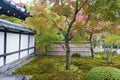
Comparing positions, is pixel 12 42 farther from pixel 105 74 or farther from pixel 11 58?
pixel 105 74

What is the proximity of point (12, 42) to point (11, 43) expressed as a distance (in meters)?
0.18

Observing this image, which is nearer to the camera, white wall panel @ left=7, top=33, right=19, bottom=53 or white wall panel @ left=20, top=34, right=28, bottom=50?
white wall panel @ left=7, top=33, right=19, bottom=53

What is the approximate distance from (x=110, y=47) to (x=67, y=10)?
4.55m

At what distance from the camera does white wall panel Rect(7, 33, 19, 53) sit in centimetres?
1055

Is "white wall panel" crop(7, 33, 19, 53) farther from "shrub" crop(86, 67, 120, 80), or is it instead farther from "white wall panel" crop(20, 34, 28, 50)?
"shrub" crop(86, 67, 120, 80)

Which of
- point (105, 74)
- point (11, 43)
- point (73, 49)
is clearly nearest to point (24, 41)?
point (11, 43)

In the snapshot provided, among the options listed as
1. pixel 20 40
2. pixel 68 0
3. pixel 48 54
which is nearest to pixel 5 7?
pixel 68 0

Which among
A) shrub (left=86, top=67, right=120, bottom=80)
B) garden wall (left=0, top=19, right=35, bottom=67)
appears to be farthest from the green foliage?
garden wall (left=0, top=19, right=35, bottom=67)

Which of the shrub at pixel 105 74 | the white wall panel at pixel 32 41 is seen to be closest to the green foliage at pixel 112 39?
the shrub at pixel 105 74

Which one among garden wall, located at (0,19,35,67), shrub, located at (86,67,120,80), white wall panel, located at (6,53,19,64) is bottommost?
shrub, located at (86,67,120,80)

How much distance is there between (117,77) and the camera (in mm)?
6816

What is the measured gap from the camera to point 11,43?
435 inches

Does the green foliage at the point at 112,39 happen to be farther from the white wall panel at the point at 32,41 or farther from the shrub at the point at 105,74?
the white wall panel at the point at 32,41

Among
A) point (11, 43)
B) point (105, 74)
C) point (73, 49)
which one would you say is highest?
point (11, 43)
